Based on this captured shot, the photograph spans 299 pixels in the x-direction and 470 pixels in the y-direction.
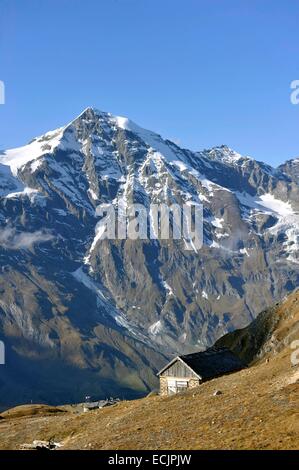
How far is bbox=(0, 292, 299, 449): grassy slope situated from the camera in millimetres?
35656

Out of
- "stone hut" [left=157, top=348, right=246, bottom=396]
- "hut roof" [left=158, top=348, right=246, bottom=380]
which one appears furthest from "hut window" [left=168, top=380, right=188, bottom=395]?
"hut roof" [left=158, top=348, right=246, bottom=380]

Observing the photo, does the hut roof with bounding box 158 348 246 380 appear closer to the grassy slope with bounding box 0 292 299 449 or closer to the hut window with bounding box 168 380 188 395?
the hut window with bounding box 168 380 188 395

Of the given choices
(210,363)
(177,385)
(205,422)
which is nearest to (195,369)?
(210,363)

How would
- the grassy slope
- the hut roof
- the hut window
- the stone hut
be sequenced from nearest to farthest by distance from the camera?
1. the grassy slope
2. the stone hut
3. the hut roof
4. the hut window

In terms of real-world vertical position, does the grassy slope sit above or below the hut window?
below

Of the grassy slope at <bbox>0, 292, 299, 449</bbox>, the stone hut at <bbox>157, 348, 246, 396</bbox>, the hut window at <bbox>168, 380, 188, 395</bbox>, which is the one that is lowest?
the grassy slope at <bbox>0, 292, 299, 449</bbox>

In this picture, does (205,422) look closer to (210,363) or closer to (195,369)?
(195,369)

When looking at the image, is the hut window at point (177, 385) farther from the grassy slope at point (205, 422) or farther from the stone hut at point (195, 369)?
the grassy slope at point (205, 422)

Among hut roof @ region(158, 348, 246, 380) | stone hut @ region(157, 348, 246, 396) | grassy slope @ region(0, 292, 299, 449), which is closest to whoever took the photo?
grassy slope @ region(0, 292, 299, 449)

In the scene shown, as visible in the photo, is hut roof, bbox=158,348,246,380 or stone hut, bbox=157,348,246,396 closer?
stone hut, bbox=157,348,246,396

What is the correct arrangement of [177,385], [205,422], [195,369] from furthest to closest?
[177,385]
[195,369]
[205,422]

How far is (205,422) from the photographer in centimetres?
4072

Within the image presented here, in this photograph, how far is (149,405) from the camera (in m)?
54.0
